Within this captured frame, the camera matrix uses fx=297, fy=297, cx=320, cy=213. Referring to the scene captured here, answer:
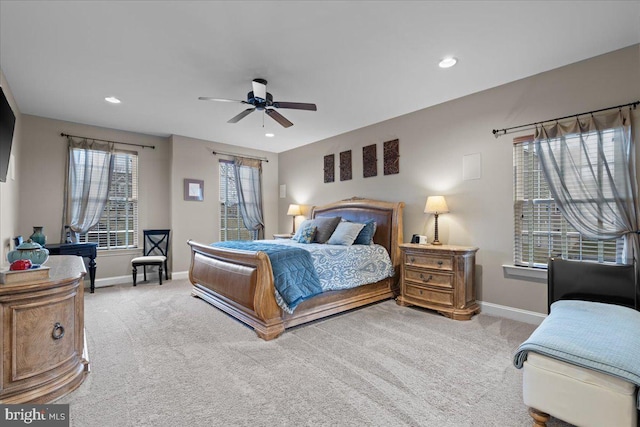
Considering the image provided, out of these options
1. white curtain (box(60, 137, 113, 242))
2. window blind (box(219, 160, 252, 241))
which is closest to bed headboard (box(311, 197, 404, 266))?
window blind (box(219, 160, 252, 241))

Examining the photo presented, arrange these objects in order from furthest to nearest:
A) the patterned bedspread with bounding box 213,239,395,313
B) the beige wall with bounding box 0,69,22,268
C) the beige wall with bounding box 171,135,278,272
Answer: the beige wall with bounding box 171,135,278,272, the beige wall with bounding box 0,69,22,268, the patterned bedspread with bounding box 213,239,395,313

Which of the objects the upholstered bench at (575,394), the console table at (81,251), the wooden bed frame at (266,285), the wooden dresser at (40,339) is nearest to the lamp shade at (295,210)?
the wooden bed frame at (266,285)

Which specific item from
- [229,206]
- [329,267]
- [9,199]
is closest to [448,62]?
[329,267]

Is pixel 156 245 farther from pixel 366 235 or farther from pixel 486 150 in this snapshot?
pixel 486 150

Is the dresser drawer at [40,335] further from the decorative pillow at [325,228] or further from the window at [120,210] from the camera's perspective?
the window at [120,210]

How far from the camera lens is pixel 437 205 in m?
3.88

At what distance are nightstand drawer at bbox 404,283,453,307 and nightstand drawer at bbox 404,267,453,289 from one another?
0.08 meters

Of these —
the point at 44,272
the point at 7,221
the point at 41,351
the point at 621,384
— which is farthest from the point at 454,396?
the point at 7,221

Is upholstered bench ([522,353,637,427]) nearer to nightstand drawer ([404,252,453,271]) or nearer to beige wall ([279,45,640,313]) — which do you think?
nightstand drawer ([404,252,453,271])

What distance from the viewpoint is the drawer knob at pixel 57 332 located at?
1.97 meters

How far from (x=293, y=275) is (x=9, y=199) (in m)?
3.65

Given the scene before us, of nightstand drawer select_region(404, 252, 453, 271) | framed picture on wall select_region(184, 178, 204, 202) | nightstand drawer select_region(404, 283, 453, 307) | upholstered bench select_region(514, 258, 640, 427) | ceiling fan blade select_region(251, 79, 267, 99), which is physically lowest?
nightstand drawer select_region(404, 283, 453, 307)

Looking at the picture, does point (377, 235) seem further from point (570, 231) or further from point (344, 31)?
point (344, 31)

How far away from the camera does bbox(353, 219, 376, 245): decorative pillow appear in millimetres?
4410
